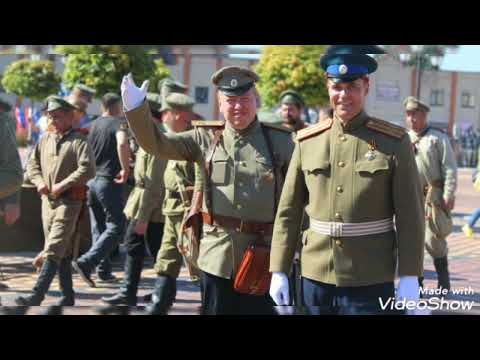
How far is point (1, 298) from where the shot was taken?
4.95 meters

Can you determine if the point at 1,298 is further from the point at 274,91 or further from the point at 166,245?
the point at 274,91

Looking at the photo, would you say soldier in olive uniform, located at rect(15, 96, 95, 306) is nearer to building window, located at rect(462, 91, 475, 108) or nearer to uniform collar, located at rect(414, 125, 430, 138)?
uniform collar, located at rect(414, 125, 430, 138)

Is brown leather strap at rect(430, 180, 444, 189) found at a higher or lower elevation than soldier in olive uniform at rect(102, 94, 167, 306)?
higher

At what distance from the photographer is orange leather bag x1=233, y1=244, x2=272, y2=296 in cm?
446

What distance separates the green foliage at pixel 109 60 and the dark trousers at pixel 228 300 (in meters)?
1.25

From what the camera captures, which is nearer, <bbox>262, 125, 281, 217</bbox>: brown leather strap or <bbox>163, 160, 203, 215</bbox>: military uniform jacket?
<bbox>262, 125, 281, 217</bbox>: brown leather strap

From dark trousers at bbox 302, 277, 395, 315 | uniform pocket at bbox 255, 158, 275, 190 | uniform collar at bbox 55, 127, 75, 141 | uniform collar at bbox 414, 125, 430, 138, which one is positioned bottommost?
dark trousers at bbox 302, 277, 395, 315

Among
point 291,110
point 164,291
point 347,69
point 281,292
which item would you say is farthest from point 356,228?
point 291,110

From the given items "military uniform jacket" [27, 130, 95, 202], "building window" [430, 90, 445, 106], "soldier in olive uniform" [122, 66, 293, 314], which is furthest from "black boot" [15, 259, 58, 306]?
"building window" [430, 90, 445, 106]

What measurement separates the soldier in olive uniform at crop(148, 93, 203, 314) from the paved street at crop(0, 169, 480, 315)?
209 mm

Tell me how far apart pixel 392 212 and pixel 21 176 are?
2469 mm

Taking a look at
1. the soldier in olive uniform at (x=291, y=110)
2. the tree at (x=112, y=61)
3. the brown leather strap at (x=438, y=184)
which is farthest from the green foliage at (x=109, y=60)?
the brown leather strap at (x=438, y=184)

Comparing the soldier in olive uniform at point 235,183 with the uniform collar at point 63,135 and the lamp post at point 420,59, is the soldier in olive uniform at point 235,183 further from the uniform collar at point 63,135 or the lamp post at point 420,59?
the uniform collar at point 63,135

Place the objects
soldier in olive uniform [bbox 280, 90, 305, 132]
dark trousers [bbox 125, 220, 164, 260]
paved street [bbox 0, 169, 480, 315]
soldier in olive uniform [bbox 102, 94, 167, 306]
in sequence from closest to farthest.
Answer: paved street [bbox 0, 169, 480, 315] → soldier in olive uniform [bbox 102, 94, 167, 306] → dark trousers [bbox 125, 220, 164, 260] → soldier in olive uniform [bbox 280, 90, 305, 132]
